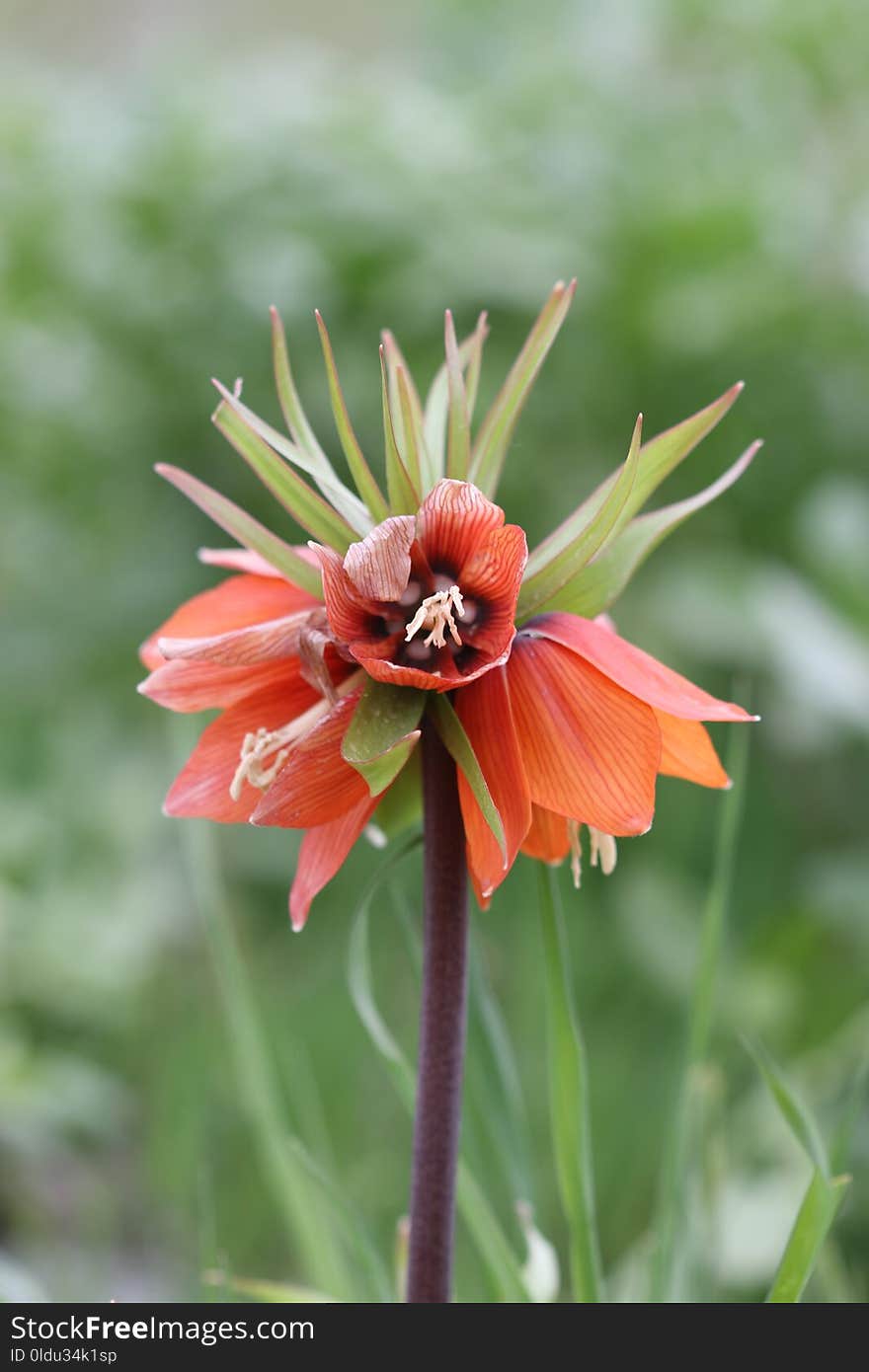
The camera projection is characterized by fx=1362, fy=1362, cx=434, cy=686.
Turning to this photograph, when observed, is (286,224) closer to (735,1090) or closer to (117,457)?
(117,457)

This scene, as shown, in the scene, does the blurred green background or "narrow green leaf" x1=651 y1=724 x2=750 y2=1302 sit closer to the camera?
"narrow green leaf" x1=651 y1=724 x2=750 y2=1302

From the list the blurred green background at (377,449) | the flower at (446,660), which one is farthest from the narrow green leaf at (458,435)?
the blurred green background at (377,449)

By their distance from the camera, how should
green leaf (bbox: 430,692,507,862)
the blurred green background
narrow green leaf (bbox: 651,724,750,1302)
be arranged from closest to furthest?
green leaf (bbox: 430,692,507,862)
narrow green leaf (bbox: 651,724,750,1302)
the blurred green background

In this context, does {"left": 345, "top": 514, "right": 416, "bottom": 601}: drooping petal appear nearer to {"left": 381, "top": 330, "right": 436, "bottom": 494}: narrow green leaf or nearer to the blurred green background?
{"left": 381, "top": 330, "right": 436, "bottom": 494}: narrow green leaf

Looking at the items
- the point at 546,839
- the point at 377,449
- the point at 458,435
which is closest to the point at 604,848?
the point at 546,839

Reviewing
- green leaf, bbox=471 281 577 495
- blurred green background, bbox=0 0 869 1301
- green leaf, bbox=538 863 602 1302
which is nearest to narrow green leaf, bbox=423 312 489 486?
green leaf, bbox=471 281 577 495

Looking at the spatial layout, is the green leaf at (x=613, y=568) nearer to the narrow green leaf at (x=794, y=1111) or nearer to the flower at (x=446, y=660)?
the flower at (x=446, y=660)
